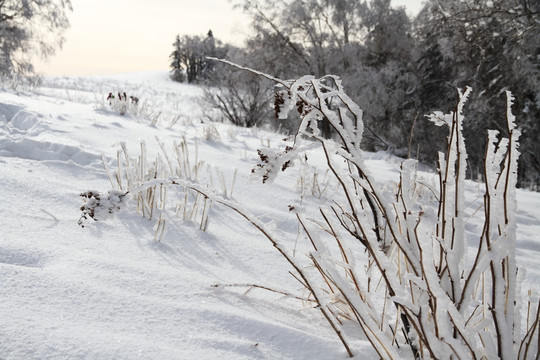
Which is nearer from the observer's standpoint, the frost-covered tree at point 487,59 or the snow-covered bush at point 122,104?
the snow-covered bush at point 122,104

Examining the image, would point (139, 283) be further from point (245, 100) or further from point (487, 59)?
point (245, 100)

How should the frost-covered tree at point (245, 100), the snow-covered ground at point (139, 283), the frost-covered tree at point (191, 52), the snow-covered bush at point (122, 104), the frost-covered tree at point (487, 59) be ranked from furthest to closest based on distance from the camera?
the frost-covered tree at point (191, 52)
the frost-covered tree at point (245, 100)
the frost-covered tree at point (487, 59)
the snow-covered bush at point (122, 104)
the snow-covered ground at point (139, 283)

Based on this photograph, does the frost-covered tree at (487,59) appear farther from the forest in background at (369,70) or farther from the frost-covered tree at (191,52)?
the frost-covered tree at (191,52)

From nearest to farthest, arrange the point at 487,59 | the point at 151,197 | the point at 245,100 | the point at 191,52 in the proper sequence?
the point at 151,197 → the point at 487,59 → the point at 245,100 → the point at 191,52

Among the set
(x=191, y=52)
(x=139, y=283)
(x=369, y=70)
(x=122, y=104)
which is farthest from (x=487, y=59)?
(x=191, y=52)

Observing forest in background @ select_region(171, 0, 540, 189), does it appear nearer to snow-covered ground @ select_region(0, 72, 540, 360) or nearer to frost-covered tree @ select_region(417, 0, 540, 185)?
frost-covered tree @ select_region(417, 0, 540, 185)

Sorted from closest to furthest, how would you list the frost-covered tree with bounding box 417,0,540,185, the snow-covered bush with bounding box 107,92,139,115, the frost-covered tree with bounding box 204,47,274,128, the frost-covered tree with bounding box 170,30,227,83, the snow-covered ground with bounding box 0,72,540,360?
1. the snow-covered ground with bounding box 0,72,540,360
2. the snow-covered bush with bounding box 107,92,139,115
3. the frost-covered tree with bounding box 417,0,540,185
4. the frost-covered tree with bounding box 204,47,274,128
5. the frost-covered tree with bounding box 170,30,227,83

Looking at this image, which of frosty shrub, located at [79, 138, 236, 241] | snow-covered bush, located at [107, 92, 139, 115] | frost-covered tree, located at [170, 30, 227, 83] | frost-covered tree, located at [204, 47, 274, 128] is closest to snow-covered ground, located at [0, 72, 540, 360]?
frosty shrub, located at [79, 138, 236, 241]

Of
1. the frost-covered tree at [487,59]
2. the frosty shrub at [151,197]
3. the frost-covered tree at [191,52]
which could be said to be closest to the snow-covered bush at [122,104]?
the frosty shrub at [151,197]

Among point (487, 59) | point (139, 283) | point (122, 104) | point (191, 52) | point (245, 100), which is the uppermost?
point (191, 52)

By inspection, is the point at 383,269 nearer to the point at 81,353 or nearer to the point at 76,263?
the point at 81,353

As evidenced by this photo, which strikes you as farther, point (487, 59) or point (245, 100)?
point (245, 100)

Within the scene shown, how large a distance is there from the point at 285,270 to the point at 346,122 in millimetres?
687

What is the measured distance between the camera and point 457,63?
11312mm
